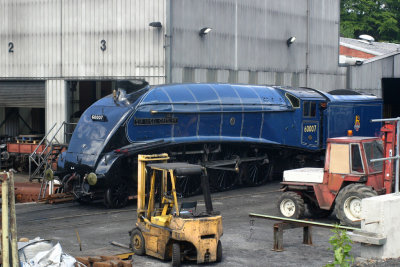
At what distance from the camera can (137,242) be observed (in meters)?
13.9

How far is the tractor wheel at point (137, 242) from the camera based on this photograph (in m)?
13.7

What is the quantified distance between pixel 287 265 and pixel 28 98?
778 inches

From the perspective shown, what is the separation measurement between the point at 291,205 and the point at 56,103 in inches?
566

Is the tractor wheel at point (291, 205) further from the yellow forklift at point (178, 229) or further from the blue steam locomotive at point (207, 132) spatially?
the blue steam locomotive at point (207, 132)

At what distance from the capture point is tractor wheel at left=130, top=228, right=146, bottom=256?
44.9ft

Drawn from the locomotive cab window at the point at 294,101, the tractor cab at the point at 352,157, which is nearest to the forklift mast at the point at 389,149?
the tractor cab at the point at 352,157

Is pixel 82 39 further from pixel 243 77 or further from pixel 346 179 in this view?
pixel 346 179

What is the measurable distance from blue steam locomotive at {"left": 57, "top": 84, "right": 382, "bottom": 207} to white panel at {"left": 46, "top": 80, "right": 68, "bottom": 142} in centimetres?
745

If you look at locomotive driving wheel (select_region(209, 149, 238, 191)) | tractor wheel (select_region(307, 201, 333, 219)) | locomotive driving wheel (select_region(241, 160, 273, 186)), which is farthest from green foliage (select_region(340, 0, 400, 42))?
tractor wheel (select_region(307, 201, 333, 219))

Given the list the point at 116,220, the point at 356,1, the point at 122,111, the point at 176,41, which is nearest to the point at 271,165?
the point at 176,41

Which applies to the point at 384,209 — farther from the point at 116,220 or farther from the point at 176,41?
the point at 176,41

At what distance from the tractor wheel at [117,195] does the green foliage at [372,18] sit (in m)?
53.0

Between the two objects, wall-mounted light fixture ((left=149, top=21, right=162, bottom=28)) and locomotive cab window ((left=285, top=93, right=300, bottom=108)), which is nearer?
wall-mounted light fixture ((left=149, top=21, right=162, bottom=28))

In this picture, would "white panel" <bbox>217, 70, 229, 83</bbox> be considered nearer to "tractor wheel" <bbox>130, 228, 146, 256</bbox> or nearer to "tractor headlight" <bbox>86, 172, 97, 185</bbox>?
"tractor headlight" <bbox>86, 172, 97, 185</bbox>
